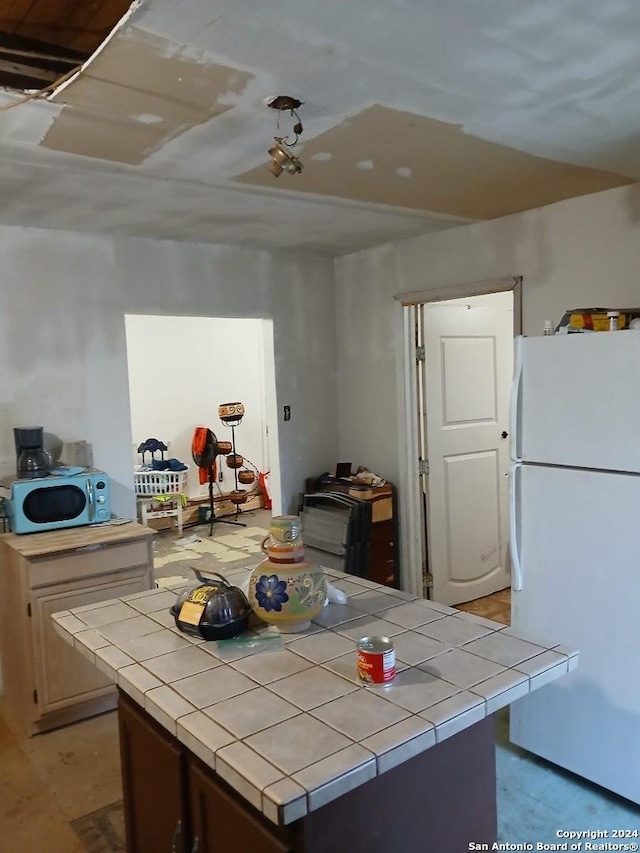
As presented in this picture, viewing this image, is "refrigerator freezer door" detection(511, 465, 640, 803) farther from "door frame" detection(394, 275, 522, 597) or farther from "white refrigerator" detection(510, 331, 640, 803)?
"door frame" detection(394, 275, 522, 597)

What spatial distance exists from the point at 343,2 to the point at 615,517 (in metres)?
1.76

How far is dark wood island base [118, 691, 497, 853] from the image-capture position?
1.31 m

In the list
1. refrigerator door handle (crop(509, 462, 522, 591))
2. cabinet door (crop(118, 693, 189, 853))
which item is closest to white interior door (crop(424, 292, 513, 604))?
refrigerator door handle (crop(509, 462, 522, 591))

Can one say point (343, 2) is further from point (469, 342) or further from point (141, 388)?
point (141, 388)

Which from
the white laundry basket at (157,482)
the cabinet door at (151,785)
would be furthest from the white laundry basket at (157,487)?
the cabinet door at (151,785)

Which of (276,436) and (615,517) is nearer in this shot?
(615,517)

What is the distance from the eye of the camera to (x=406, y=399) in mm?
4133

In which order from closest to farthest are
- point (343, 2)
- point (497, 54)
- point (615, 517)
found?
point (343, 2) < point (497, 54) < point (615, 517)

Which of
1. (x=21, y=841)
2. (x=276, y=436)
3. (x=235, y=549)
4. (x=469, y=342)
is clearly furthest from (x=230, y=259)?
(x=21, y=841)

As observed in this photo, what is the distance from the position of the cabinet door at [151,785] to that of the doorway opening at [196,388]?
15.7 ft

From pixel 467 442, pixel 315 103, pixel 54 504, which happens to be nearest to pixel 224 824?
pixel 315 103

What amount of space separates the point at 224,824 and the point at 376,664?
45 centimetres

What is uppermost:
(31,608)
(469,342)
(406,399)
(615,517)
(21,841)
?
(469,342)

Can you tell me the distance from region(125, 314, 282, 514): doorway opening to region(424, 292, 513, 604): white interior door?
2850 millimetres
